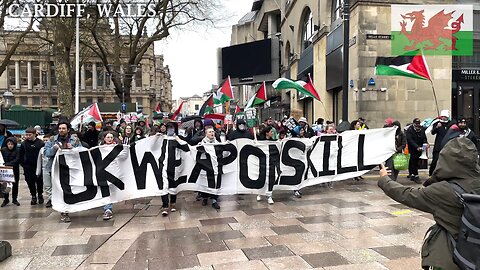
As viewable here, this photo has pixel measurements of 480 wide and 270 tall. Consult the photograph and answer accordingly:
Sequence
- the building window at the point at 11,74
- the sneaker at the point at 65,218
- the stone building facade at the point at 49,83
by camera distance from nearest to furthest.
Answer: the sneaker at the point at 65,218 → the stone building facade at the point at 49,83 → the building window at the point at 11,74

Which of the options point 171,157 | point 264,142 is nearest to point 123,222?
point 171,157

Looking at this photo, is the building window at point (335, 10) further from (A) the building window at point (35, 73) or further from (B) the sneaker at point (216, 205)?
(A) the building window at point (35, 73)

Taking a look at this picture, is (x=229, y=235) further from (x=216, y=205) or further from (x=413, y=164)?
(x=413, y=164)

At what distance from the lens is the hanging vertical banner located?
56.0 ft

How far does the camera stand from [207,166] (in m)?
8.66

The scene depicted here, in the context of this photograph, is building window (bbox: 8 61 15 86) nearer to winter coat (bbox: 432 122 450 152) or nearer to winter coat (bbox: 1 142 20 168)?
winter coat (bbox: 1 142 20 168)

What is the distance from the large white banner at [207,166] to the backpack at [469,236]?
20.4 ft

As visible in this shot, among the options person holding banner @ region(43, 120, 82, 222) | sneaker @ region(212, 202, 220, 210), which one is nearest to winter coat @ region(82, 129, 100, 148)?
person holding banner @ region(43, 120, 82, 222)

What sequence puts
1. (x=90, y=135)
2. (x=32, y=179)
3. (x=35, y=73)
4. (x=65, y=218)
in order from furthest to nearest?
(x=35, y=73), (x=90, y=135), (x=32, y=179), (x=65, y=218)

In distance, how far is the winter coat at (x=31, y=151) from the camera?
9273 mm

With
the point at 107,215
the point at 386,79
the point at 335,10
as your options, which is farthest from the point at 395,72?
the point at 335,10

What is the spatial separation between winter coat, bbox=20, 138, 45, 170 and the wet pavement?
3.01 ft

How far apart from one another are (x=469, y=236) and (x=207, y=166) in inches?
252

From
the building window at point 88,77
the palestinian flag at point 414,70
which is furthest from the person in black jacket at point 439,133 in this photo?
the building window at point 88,77
